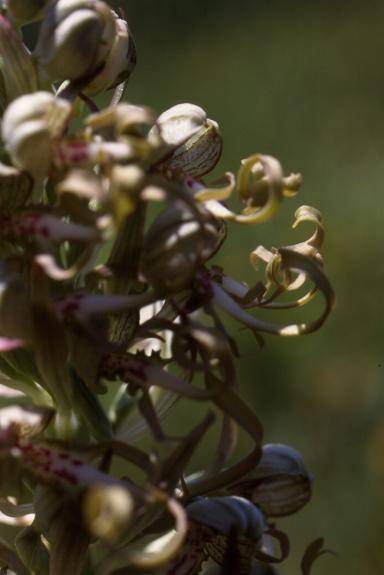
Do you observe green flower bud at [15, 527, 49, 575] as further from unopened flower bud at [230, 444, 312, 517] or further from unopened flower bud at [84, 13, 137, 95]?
unopened flower bud at [84, 13, 137, 95]

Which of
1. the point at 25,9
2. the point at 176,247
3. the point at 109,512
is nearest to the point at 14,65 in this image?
the point at 25,9

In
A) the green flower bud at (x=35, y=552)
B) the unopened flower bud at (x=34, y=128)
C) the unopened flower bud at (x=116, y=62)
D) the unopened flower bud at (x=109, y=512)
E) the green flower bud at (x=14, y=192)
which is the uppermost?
the unopened flower bud at (x=34, y=128)

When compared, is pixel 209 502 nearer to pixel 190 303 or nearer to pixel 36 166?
pixel 190 303

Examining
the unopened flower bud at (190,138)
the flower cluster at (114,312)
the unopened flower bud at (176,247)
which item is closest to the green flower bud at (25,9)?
the flower cluster at (114,312)

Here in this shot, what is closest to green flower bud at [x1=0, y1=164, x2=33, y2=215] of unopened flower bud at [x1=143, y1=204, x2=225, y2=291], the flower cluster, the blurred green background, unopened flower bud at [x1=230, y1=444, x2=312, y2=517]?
the flower cluster

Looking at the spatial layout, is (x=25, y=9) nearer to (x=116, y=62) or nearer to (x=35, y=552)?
(x=116, y=62)

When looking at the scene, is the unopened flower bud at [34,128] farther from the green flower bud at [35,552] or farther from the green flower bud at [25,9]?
the green flower bud at [35,552]

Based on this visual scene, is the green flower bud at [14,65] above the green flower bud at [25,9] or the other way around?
the other way around

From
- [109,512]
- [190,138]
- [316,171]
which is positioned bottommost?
[316,171]
